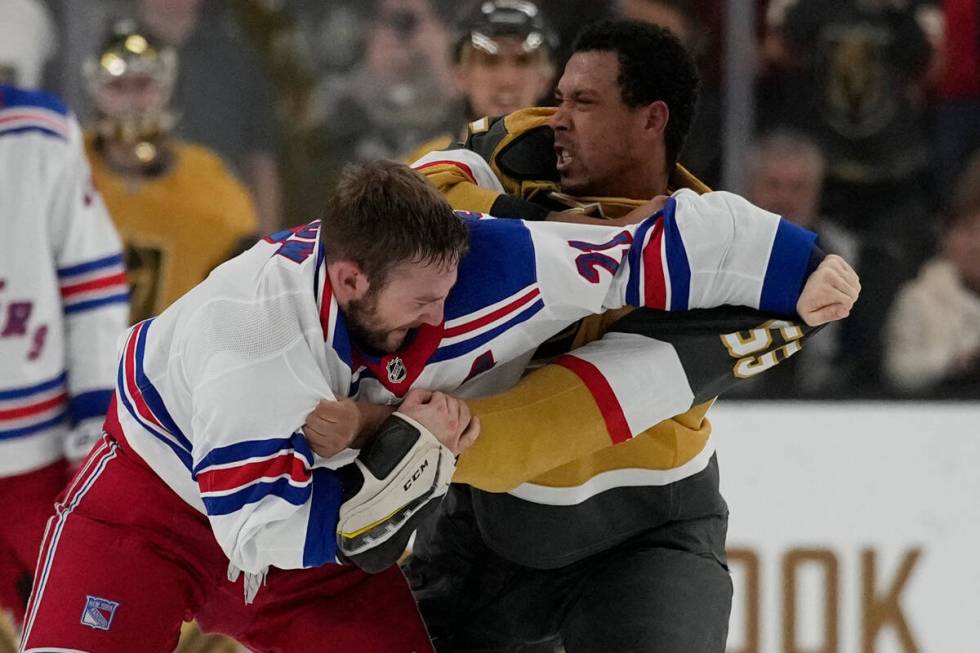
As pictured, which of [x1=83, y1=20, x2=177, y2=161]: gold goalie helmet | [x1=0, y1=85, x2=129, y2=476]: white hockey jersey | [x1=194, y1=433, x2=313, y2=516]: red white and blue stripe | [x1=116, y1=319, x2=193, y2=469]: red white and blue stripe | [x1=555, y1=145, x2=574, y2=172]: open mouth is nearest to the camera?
[x1=194, y1=433, x2=313, y2=516]: red white and blue stripe

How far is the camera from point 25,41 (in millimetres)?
4285

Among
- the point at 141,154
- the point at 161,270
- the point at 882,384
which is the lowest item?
the point at 882,384

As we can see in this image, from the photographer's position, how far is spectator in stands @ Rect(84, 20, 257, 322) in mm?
4453

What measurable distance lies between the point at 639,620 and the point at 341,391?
574 mm

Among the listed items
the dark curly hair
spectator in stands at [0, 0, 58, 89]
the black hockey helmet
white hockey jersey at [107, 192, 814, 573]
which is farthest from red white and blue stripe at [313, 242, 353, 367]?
spectator in stands at [0, 0, 58, 89]

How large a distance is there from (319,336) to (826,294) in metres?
0.71

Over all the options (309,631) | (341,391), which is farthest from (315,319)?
(309,631)

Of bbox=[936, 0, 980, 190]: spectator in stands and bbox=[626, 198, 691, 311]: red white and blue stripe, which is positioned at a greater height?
bbox=[626, 198, 691, 311]: red white and blue stripe

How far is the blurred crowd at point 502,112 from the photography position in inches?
164

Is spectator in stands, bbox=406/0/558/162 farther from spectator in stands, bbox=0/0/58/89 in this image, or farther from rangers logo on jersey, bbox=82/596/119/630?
rangers logo on jersey, bbox=82/596/119/630

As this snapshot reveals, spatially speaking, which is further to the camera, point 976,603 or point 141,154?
point 141,154

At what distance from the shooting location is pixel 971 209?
4.25 m

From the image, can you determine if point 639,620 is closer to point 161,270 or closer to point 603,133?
point 603,133

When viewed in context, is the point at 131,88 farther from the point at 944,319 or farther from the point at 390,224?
the point at 390,224
